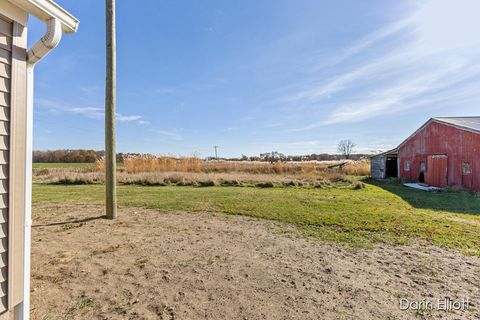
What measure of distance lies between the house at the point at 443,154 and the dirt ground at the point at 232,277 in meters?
11.7

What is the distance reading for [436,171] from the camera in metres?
13.4

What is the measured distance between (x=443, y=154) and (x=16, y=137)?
17.8m

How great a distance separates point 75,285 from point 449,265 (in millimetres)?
4569

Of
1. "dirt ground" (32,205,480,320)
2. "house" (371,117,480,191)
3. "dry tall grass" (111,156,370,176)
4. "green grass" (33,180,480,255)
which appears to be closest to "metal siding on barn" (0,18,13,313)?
"dirt ground" (32,205,480,320)

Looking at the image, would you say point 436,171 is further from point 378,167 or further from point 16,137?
point 16,137

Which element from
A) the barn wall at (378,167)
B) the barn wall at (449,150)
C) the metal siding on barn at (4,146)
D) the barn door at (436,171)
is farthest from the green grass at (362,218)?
the barn wall at (378,167)

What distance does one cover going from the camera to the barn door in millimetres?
12914

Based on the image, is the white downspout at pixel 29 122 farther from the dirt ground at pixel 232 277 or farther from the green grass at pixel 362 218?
the green grass at pixel 362 218

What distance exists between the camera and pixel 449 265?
3035 mm

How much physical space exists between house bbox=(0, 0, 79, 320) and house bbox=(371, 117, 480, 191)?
16.0 m

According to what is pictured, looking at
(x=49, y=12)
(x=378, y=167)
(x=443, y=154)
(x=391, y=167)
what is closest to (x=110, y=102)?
(x=49, y=12)

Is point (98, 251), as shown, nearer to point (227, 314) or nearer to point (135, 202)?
point (227, 314)

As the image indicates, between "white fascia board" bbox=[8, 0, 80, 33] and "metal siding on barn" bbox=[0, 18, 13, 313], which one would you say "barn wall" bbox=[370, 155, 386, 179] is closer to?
"white fascia board" bbox=[8, 0, 80, 33]

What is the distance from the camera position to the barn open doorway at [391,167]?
764 inches
